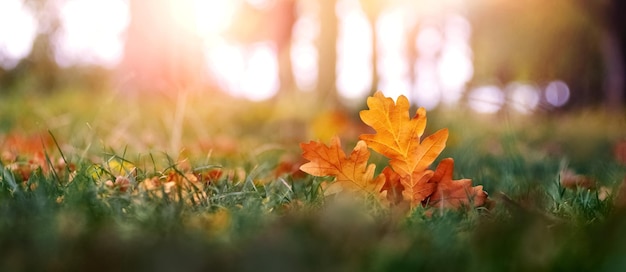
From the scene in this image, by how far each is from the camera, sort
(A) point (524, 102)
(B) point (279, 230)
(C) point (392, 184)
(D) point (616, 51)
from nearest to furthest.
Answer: (B) point (279, 230) → (C) point (392, 184) → (A) point (524, 102) → (D) point (616, 51)

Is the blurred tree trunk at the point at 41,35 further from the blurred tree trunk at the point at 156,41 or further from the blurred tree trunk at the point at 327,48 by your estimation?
the blurred tree trunk at the point at 327,48

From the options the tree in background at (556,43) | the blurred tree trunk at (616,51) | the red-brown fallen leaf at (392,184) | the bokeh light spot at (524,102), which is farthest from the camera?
the tree in background at (556,43)

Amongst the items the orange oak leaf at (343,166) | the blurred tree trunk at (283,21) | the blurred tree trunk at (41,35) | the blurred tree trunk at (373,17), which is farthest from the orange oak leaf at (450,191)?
the blurred tree trunk at (283,21)

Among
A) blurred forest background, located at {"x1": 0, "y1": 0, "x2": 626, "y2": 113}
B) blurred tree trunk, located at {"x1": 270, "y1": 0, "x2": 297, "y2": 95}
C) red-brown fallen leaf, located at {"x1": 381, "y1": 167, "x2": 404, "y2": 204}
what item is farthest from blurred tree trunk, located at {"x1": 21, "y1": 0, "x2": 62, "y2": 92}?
blurred tree trunk, located at {"x1": 270, "y1": 0, "x2": 297, "y2": 95}

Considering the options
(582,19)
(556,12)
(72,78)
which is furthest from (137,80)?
(582,19)

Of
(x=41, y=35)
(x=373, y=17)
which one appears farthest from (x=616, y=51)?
(x=41, y=35)

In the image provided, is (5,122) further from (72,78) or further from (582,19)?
(582,19)

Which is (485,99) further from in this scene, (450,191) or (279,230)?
(279,230)

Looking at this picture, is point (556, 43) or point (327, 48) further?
point (556, 43)
